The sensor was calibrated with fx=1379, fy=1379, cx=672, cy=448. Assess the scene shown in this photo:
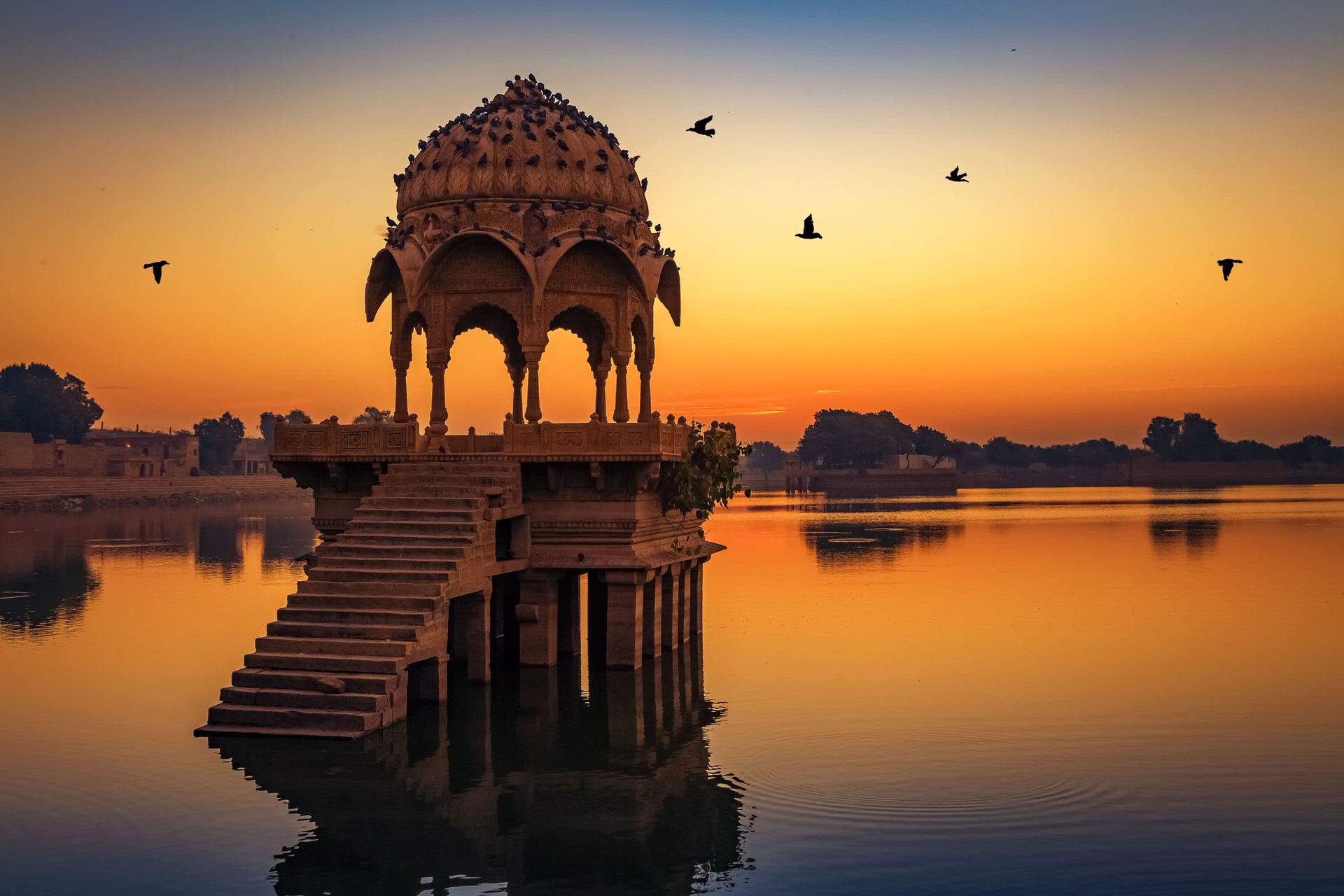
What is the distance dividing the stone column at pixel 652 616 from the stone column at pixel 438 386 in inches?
196

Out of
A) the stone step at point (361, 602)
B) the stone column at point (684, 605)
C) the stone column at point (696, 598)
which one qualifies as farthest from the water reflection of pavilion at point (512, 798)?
the stone column at point (696, 598)

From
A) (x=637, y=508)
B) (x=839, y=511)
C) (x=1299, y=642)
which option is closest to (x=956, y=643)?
(x=1299, y=642)

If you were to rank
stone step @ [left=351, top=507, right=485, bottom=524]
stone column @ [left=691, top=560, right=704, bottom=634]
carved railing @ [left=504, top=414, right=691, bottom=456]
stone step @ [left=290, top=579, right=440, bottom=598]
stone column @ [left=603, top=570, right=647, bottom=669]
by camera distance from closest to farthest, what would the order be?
stone step @ [left=290, top=579, right=440, bottom=598] → stone step @ [left=351, top=507, right=485, bottom=524] → carved railing @ [left=504, top=414, right=691, bottom=456] → stone column @ [left=603, top=570, right=647, bottom=669] → stone column @ [left=691, top=560, right=704, bottom=634]

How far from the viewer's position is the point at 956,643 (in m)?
30.7

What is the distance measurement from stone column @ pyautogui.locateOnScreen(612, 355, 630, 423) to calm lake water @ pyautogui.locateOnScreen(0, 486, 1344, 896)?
5123 millimetres

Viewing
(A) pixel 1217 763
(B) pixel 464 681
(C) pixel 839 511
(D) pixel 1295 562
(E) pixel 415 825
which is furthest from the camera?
(C) pixel 839 511

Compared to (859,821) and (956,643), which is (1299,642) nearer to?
(956,643)

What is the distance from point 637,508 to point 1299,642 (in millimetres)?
16424

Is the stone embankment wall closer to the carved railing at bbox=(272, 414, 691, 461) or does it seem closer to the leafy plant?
the carved railing at bbox=(272, 414, 691, 461)

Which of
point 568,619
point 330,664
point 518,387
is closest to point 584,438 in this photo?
point 568,619

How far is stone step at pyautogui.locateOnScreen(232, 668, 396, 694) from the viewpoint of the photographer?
18375 mm

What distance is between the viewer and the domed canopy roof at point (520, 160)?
26.5 metres

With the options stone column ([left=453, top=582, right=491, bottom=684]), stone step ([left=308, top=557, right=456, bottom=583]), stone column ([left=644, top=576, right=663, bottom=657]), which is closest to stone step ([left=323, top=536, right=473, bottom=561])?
stone step ([left=308, top=557, right=456, bottom=583])

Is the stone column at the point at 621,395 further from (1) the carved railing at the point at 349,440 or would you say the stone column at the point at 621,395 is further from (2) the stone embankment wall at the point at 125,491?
(2) the stone embankment wall at the point at 125,491
